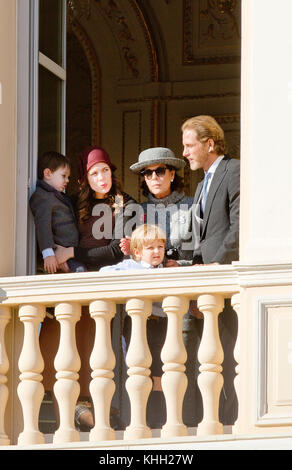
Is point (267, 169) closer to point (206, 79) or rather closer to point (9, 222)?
point (9, 222)

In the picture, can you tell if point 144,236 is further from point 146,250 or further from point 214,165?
point 214,165

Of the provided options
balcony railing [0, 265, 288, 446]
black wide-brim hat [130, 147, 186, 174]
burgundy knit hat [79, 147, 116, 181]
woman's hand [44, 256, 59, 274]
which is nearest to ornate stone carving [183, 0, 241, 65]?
burgundy knit hat [79, 147, 116, 181]

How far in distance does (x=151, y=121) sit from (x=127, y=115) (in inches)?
9.2

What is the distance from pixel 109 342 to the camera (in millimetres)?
8570

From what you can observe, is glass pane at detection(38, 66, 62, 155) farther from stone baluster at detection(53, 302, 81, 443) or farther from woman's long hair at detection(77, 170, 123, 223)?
stone baluster at detection(53, 302, 81, 443)

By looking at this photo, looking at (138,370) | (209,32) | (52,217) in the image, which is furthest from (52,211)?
(209,32)

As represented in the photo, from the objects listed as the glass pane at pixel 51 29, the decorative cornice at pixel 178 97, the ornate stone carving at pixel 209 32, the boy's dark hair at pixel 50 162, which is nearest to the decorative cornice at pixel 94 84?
the decorative cornice at pixel 178 97

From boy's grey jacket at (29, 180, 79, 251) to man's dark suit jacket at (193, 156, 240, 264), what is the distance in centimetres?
74

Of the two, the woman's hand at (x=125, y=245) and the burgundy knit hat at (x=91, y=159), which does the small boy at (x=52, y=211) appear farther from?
the woman's hand at (x=125, y=245)

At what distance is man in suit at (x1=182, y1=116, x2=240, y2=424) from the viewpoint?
8812 millimetres

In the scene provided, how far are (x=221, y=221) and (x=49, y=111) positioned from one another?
1.26 metres

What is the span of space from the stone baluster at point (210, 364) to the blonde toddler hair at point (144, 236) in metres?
0.70
